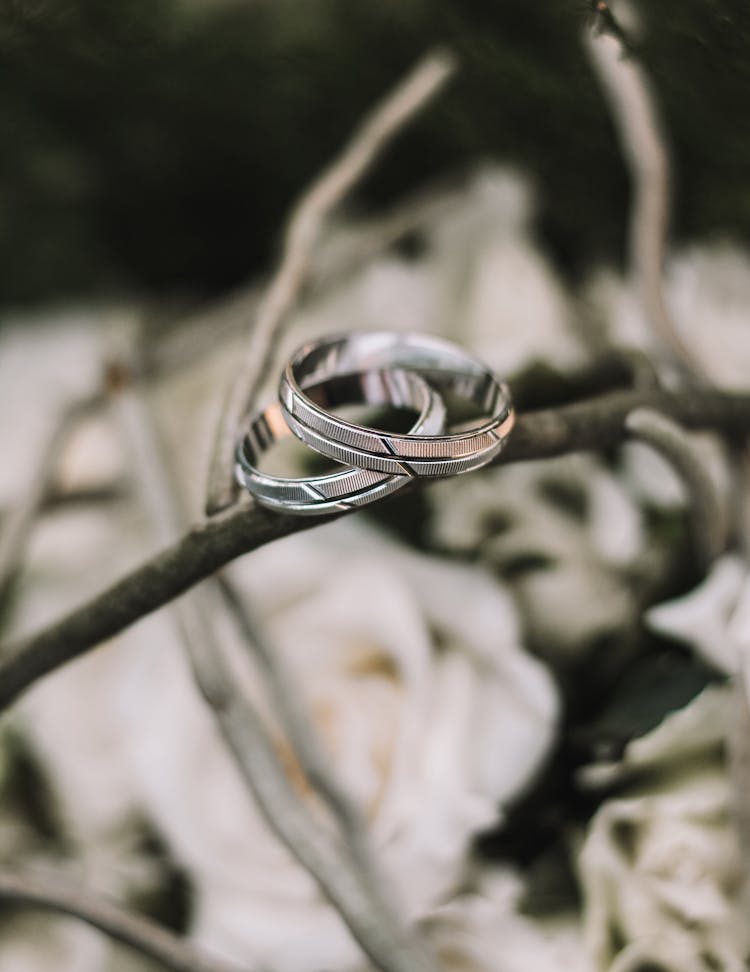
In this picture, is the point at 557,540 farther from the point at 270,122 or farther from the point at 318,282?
the point at 270,122

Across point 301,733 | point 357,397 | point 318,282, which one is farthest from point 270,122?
point 301,733

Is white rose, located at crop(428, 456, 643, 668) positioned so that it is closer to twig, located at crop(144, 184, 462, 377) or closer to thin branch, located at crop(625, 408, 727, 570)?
thin branch, located at crop(625, 408, 727, 570)

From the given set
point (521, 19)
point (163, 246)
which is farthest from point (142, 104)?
point (521, 19)

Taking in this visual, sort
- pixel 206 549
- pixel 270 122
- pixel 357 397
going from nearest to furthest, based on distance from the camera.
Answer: pixel 206 549 → pixel 357 397 → pixel 270 122

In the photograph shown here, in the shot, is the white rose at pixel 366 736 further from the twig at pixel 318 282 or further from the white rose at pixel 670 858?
the twig at pixel 318 282

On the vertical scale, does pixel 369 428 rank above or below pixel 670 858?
above

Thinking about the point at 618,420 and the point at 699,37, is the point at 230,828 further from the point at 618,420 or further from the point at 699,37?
the point at 699,37

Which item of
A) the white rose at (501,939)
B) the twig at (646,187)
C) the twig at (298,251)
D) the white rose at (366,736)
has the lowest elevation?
the white rose at (501,939)

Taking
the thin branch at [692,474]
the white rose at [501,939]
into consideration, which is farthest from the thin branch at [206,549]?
the white rose at [501,939]

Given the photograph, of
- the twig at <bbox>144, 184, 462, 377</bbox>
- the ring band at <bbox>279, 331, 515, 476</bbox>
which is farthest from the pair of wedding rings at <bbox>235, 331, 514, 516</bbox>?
the twig at <bbox>144, 184, 462, 377</bbox>
